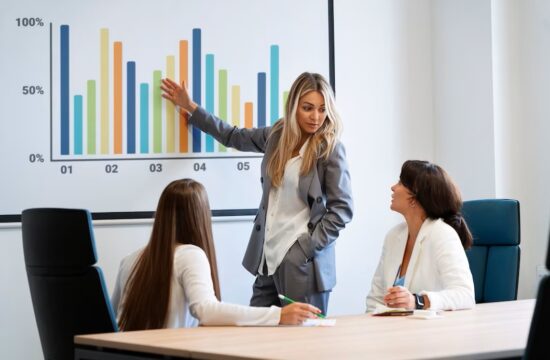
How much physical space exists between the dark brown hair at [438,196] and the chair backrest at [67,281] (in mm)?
1321

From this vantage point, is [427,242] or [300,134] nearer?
[427,242]

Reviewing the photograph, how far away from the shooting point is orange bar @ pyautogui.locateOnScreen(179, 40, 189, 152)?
433cm

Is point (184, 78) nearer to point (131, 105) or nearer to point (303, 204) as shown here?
point (131, 105)

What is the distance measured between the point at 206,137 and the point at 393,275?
142cm

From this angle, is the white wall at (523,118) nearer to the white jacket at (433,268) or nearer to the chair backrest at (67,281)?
the white jacket at (433,268)

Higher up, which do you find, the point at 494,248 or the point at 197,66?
the point at 197,66

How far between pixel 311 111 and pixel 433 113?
1.30m

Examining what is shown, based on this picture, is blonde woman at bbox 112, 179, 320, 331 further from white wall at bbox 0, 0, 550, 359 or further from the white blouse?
white wall at bbox 0, 0, 550, 359

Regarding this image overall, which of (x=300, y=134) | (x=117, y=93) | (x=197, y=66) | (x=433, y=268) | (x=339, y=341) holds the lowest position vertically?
(x=339, y=341)

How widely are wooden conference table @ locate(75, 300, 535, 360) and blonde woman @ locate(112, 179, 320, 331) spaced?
0.06 m

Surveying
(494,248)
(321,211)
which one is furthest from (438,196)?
(321,211)

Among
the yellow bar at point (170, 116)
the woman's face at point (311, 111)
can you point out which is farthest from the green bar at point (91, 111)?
the woman's face at point (311, 111)

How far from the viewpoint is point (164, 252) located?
109 inches

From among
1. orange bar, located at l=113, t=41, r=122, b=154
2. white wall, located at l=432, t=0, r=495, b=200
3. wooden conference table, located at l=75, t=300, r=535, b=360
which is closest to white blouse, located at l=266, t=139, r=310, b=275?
orange bar, located at l=113, t=41, r=122, b=154
